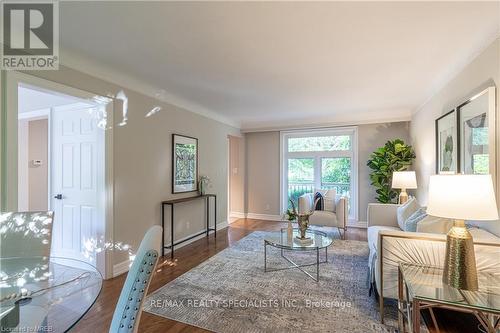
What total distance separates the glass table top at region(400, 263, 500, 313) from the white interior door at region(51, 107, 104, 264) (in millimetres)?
3066

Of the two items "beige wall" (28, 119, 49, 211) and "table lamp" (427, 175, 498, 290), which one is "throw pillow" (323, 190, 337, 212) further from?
"beige wall" (28, 119, 49, 211)

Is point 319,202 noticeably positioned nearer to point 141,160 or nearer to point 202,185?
point 202,185

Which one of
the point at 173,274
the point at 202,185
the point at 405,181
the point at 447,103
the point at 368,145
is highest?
the point at 447,103

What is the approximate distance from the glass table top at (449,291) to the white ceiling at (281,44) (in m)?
1.87

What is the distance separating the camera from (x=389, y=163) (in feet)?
14.9

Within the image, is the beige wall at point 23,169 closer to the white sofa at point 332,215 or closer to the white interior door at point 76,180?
the white interior door at point 76,180

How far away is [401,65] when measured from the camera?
108 inches

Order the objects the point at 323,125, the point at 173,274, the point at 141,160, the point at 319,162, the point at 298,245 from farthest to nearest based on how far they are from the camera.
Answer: the point at 319,162 < the point at 323,125 < the point at 141,160 < the point at 173,274 < the point at 298,245

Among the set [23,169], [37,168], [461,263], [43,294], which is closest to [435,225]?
[461,263]

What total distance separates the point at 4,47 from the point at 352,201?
573cm

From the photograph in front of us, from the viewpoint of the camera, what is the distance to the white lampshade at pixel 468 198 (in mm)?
1460

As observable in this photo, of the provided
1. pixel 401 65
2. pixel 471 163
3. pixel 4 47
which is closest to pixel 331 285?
pixel 471 163

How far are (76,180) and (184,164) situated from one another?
5.03 ft

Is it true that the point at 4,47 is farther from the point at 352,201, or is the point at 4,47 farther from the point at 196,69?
the point at 352,201
